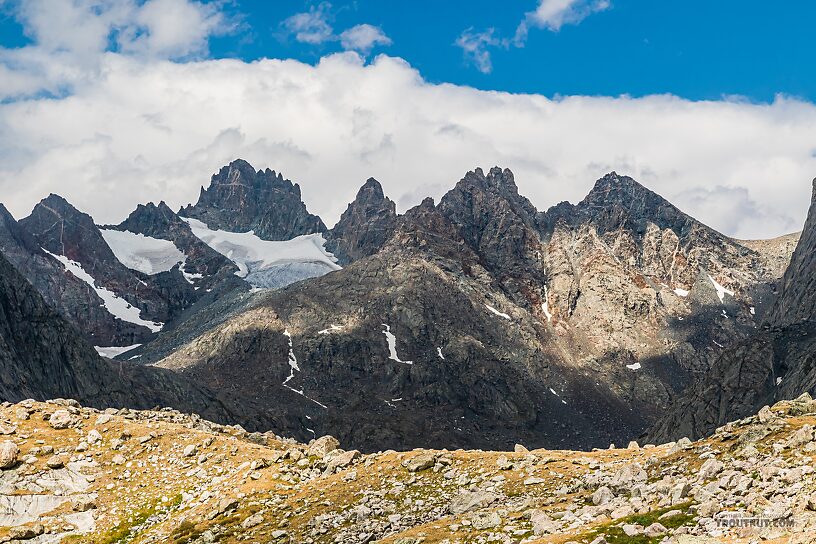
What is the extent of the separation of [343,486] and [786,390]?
146 m

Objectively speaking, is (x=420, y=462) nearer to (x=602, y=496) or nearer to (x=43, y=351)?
(x=602, y=496)

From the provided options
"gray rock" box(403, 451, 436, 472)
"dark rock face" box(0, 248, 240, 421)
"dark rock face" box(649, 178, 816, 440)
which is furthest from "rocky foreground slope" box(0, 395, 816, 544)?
"dark rock face" box(649, 178, 816, 440)

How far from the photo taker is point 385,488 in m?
42.4

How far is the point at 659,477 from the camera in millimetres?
36344

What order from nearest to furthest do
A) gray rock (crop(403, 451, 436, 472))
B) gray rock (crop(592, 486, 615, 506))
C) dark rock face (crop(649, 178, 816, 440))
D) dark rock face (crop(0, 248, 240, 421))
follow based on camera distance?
gray rock (crop(592, 486, 615, 506)) → gray rock (crop(403, 451, 436, 472)) → dark rock face (crop(0, 248, 240, 421)) → dark rock face (crop(649, 178, 816, 440))

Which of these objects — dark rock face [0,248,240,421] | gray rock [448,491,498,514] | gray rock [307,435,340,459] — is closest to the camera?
gray rock [448,491,498,514]

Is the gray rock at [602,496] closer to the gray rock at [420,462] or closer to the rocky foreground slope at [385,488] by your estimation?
the rocky foreground slope at [385,488]

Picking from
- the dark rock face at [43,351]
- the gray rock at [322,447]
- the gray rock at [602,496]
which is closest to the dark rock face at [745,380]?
the gray rock at [322,447]

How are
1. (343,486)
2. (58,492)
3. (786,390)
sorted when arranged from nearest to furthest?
(343,486)
(58,492)
(786,390)

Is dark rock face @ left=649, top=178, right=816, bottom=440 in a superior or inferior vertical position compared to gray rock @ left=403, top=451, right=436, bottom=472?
inferior

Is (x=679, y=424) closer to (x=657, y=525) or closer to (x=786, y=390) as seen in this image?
(x=786, y=390)

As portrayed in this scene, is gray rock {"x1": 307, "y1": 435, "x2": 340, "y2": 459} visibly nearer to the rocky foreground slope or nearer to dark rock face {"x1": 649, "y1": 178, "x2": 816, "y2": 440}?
the rocky foreground slope

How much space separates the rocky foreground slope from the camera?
28141 millimetres

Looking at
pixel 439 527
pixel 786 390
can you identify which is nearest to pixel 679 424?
pixel 786 390
